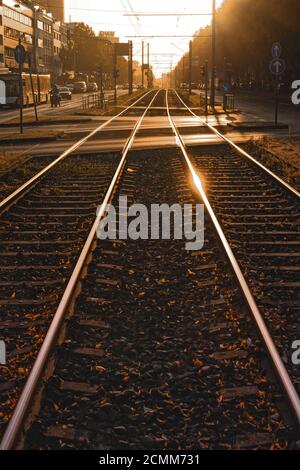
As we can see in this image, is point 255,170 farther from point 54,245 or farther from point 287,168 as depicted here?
point 54,245

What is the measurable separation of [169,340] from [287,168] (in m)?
9.31

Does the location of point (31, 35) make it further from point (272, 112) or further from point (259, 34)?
point (272, 112)

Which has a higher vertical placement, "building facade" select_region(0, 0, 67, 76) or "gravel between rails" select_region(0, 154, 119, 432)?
"building facade" select_region(0, 0, 67, 76)

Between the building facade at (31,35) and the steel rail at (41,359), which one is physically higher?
the building facade at (31,35)

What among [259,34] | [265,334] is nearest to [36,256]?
[265,334]

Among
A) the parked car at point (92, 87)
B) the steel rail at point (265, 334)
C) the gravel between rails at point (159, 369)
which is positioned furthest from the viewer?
the parked car at point (92, 87)

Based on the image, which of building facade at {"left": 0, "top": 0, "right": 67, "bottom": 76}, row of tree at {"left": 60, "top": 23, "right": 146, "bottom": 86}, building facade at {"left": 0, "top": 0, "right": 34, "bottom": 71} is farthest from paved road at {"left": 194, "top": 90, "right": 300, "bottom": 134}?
row of tree at {"left": 60, "top": 23, "right": 146, "bottom": 86}

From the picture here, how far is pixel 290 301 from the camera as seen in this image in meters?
5.84

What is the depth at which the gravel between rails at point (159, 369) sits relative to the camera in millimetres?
3729

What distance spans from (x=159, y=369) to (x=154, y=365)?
0.06m

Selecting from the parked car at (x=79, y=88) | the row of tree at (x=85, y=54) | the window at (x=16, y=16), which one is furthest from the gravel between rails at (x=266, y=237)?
the row of tree at (x=85, y=54)

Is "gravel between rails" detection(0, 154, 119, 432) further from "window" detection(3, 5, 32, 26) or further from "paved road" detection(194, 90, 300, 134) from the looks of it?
"window" detection(3, 5, 32, 26)

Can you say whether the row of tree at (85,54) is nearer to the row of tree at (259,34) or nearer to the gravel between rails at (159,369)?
the row of tree at (259,34)

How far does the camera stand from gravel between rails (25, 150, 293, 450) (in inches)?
147
